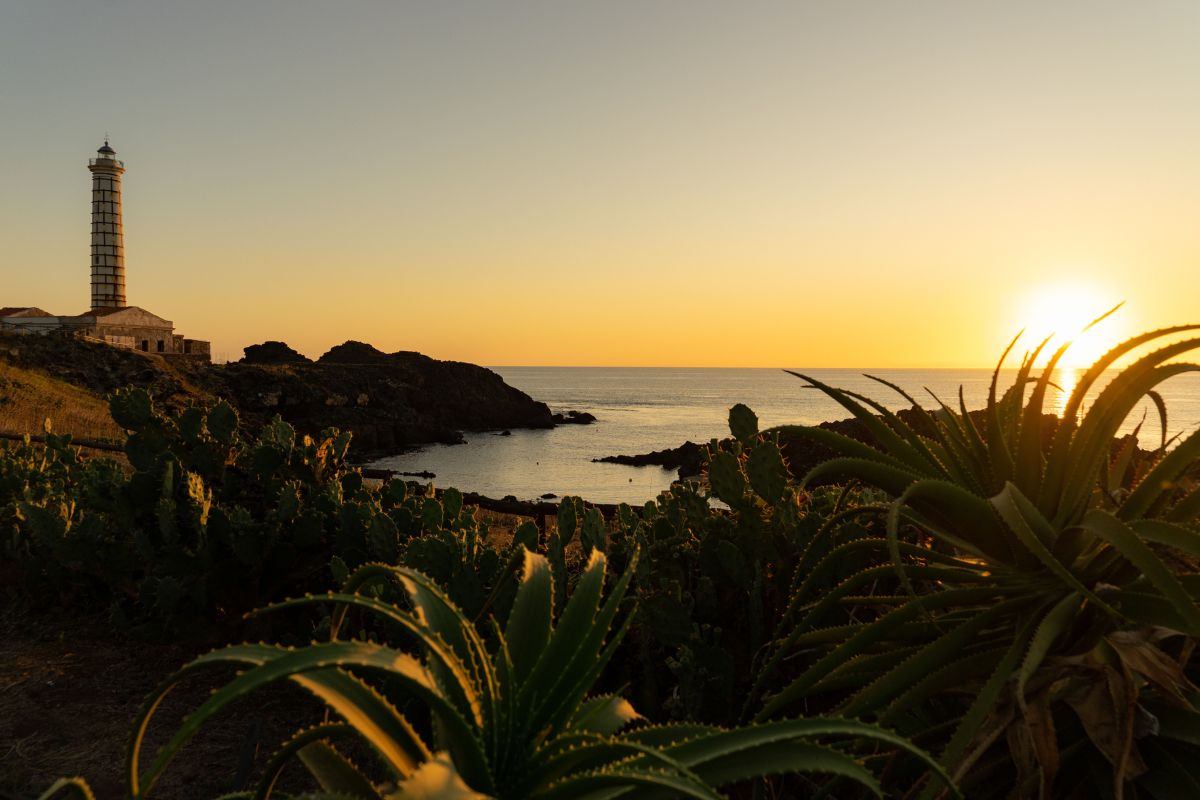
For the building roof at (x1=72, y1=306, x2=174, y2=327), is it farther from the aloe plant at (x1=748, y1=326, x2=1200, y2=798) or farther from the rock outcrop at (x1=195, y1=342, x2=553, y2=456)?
the aloe plant at (x1=748, y1=326, x2=1200, y2=798)

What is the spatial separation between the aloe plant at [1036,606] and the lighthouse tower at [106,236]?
82706 millimetres

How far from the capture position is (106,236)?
233 ft

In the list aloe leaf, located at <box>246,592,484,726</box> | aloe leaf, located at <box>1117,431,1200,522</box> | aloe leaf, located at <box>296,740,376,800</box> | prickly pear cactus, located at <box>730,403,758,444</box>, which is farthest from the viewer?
prickly pear cactus, located at <box>730,403,758,444</box>

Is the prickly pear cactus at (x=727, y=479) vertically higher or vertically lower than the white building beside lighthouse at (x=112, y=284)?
lower

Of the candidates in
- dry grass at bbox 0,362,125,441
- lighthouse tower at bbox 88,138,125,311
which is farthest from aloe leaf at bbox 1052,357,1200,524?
lighthouse tower at bbox 88,138,125,311

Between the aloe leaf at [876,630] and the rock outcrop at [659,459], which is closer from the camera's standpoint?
the aloe leaf at [876,630]

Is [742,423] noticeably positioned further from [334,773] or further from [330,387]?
[330,387]

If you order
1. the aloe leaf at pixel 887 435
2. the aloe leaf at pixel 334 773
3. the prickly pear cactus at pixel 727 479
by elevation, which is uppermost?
the aloe leaf at pixel 887 435

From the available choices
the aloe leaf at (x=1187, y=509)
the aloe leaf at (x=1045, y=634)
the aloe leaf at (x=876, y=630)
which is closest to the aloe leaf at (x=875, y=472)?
the aloe leaf at (x=876, y=630)

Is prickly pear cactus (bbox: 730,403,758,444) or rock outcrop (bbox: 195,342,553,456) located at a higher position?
prickly pear cactus (bbox: 730,403,758,444)

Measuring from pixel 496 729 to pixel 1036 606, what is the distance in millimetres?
1599

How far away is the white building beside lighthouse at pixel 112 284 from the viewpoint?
67062 mm

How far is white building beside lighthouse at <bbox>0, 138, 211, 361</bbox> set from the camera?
2640 inches

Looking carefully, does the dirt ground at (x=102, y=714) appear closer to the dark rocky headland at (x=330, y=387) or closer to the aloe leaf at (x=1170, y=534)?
the aloe leaf at (x=1170, y=534)
